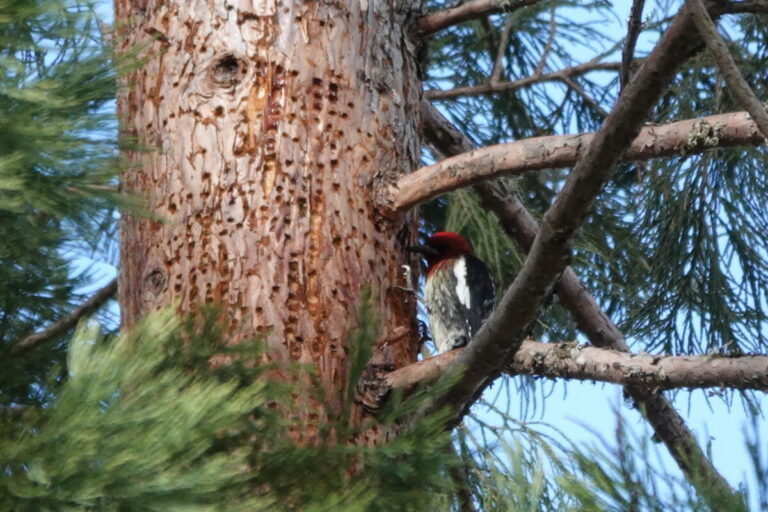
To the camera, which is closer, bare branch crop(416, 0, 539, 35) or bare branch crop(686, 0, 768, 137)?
bare branch crop(686, 0, 768, 137)

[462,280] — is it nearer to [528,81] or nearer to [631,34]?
[528,81]

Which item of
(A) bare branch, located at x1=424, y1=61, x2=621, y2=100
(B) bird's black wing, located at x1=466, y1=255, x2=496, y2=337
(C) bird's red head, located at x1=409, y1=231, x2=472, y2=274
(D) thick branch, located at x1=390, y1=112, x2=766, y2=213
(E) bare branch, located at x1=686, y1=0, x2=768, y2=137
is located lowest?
(E) bare branch, located at x1=686, y1=0, x2=768, y2=137

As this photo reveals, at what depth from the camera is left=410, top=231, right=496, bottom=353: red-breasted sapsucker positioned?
417 cm

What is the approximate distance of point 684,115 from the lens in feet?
13.1

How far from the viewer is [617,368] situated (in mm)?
2512

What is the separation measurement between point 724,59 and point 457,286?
2.63 m

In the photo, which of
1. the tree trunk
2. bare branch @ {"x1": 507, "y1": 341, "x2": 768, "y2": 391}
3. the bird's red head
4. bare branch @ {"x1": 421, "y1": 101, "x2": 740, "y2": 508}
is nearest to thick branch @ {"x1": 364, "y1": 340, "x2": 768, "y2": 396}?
bare branch @ {"x1": 507, "y1": 341, "x2": 768, "y2": 391}

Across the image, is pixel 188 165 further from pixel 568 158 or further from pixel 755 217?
pixel 755 217

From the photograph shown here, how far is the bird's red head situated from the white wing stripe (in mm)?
32

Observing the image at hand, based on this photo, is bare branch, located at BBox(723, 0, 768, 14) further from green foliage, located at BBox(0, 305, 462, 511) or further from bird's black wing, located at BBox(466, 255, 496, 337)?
bird's black wing, located at BBox(466, 255, 496, 337)

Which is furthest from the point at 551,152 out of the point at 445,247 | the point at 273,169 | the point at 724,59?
the point at 445,247

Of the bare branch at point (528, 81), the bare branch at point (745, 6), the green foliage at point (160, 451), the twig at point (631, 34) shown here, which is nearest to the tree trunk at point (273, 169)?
the green foliage at point (160, 451)

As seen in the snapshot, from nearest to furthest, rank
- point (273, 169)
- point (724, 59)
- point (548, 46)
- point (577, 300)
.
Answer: point (724, 59)
point (273, 169)
point (577, 300)
point (548, 46)

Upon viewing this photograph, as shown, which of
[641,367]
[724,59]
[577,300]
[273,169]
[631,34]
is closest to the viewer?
[724,59]
